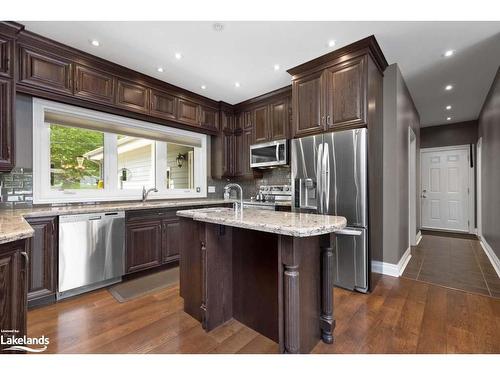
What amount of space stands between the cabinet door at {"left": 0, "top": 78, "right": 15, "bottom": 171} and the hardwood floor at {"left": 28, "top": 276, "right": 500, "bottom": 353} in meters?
1.43

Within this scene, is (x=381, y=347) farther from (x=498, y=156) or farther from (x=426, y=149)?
(x=426, y=149)

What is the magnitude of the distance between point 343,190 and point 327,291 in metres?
→ 1.24

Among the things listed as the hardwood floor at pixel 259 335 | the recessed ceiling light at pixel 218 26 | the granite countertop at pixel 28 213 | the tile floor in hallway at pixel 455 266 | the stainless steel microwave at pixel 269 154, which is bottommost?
the tile floor in hallway at pixel 455 266

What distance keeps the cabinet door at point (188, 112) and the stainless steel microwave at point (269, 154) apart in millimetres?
1064

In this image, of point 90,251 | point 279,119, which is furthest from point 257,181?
point 90,251

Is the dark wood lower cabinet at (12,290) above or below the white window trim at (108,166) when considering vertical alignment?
below

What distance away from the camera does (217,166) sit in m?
4.45

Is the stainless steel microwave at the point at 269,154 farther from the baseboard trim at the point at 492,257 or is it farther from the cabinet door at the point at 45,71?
the baseboard trim at the point at 492,257

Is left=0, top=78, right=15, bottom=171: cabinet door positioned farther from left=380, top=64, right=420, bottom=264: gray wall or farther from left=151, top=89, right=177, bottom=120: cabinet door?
left=380, top=64, right=420, bottom=264: gray wall

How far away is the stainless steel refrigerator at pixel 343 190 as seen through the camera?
2.47m

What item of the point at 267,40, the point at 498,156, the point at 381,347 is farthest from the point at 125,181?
the point at 498,156

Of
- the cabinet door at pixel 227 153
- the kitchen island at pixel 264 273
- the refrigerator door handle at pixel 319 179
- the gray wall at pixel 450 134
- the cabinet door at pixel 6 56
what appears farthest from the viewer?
the gray wall at pixel 450 134

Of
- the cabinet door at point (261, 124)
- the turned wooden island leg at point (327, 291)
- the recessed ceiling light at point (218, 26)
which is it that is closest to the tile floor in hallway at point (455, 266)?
the turned wooden island leg at point (327, 291)

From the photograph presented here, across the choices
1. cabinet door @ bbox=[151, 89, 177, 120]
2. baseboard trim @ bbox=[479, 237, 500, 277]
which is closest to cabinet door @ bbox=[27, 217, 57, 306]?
cabinet door @ bbox=[151, 89, 177, 120]
